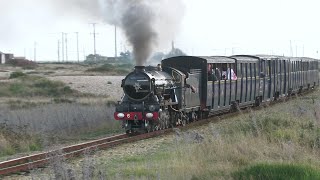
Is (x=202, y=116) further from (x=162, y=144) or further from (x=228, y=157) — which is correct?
(x=228, y=157)

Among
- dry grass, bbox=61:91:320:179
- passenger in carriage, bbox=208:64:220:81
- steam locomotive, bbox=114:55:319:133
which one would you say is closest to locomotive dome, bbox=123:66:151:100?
steam locomotive, bbox=114:55:319:133

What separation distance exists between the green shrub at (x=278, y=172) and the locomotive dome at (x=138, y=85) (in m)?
9.52

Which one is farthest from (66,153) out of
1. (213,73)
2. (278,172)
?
(213,73)

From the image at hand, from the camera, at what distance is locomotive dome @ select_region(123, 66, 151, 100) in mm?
19250

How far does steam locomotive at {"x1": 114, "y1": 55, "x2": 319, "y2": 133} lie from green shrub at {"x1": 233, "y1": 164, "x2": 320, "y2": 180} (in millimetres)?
9348

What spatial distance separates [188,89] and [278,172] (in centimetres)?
1172

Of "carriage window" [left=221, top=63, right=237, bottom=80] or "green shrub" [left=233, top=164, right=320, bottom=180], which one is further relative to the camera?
"carriage window" [left=221, top=63, right=237, bottom=80]

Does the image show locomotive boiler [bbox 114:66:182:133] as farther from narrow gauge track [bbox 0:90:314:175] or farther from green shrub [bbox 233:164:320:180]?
green shrub [bbox 233:164:320:180]

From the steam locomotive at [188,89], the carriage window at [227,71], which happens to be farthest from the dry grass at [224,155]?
the carriage window at [227,71]

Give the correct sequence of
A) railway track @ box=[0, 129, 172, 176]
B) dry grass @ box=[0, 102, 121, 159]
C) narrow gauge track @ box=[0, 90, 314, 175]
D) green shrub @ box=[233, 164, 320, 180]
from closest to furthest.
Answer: green shrub @ box=[233, 164, 320, 180]
railway track @ box=[0, 129, 172, 176]
narrow gauge track @ box=[0, 90, 314, 175]
dry grass @ box=[0, 102, 121, 159]

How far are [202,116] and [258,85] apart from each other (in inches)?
280

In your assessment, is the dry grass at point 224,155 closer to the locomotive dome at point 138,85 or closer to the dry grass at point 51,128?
the locomotive dome at point 138,85

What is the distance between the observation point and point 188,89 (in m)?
21.3

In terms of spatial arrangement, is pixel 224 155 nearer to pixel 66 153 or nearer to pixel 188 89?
pixel 66 153
